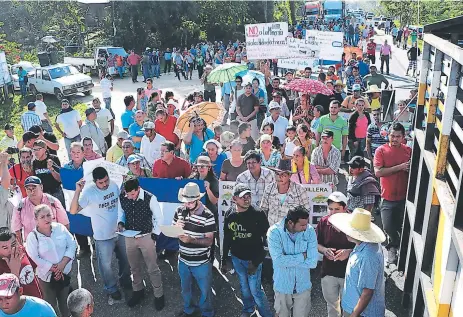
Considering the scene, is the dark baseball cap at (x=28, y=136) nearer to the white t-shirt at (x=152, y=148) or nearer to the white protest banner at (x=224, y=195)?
the white t-shirt at (x=152, y=148)

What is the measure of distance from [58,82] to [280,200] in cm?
1890

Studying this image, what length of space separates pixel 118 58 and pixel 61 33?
1794cm

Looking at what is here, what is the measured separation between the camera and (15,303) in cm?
374

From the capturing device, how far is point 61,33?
42.4 m

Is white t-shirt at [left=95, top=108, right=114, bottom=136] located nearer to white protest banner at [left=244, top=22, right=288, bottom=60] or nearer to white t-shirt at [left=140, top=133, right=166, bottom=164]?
white t-shirt at [left=140, top=133, right=166, bottom=164]

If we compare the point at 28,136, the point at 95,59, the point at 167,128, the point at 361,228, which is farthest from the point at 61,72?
the point at 361,228

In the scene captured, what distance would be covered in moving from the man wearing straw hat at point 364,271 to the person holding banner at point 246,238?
1.07 metres

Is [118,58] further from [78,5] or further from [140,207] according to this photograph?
[140,207]

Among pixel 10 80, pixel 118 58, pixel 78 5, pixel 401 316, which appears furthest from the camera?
pixel 78 5

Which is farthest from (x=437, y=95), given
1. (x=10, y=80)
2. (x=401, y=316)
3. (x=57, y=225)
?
(x=10, y=80)

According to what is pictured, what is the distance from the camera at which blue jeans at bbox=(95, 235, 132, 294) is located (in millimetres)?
5863

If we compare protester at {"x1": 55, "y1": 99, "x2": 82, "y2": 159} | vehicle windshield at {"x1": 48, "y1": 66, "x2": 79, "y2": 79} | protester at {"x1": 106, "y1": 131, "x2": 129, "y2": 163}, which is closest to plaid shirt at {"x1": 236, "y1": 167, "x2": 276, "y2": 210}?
protester at {"x1": 106, "y1": 131, "x2": 129, "y2": 163}

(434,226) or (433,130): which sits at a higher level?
(433,130)

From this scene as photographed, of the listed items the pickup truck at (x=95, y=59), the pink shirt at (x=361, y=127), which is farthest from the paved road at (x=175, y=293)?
the pickup truck at (x=95, y=59)
